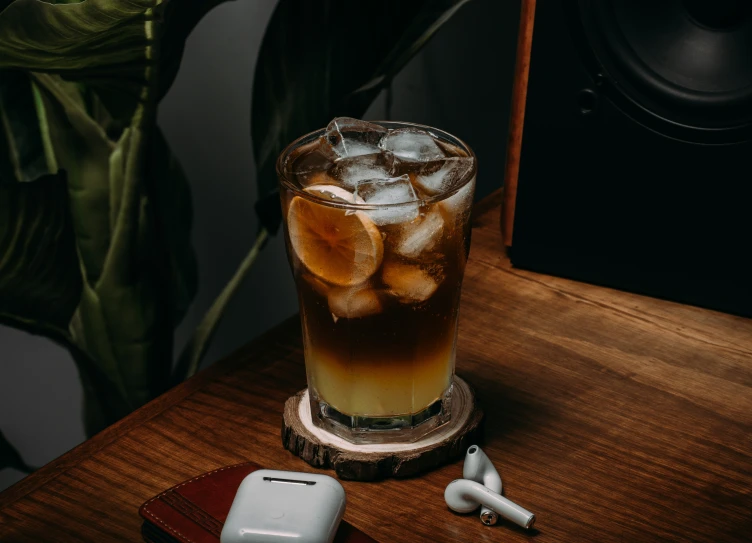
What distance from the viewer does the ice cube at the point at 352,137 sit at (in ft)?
2.83

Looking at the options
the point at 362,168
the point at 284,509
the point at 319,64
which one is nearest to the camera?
the point at 284,509

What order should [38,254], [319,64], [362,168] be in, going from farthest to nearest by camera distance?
[319,64]
[38,254]
[362,168]

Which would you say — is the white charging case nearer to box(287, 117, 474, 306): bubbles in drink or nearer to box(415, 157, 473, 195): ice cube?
box(287, 117, 474, 306): bubbles in drink

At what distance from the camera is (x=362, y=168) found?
0.82m

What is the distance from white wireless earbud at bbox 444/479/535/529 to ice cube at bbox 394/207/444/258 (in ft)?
0.70

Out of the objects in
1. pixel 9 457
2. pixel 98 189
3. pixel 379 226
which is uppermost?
pixel 379 226

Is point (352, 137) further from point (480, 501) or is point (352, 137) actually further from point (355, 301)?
point (480, 501)

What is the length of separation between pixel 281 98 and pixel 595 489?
73 centimetres

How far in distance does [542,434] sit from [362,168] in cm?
33

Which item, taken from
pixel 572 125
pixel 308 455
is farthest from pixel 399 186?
pixel 572 125

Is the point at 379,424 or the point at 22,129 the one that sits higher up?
the point at 22,129

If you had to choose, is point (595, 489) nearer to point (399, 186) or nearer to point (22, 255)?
point (399, 186)

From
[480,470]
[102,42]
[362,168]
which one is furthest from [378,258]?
[102,42]

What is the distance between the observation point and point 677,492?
2.64 ft
